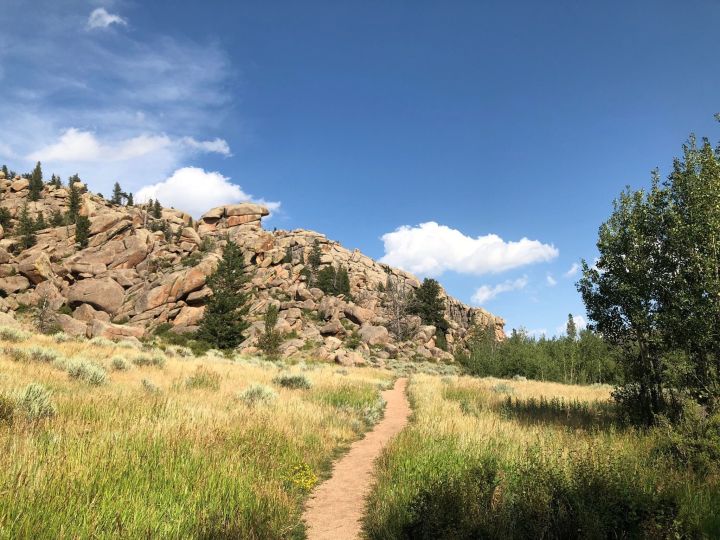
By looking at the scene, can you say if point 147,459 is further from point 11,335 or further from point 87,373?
point 11,335

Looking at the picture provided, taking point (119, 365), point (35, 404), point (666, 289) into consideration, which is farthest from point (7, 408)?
point (666, 289)

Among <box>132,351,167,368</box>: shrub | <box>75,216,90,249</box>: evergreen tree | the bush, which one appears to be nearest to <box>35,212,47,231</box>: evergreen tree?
<box>75,216,90,249</box>: evergreen tree

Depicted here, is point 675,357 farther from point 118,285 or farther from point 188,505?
point 118,285

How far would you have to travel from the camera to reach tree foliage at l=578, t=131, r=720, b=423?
10.3 m

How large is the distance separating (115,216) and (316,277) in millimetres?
48219

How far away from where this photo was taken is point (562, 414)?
15.4 metres

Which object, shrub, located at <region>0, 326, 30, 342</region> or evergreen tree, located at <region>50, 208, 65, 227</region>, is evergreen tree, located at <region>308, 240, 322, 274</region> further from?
shrub, located at <region>0, 326, 30, 342</region>

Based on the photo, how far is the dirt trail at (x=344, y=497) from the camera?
6262 mm

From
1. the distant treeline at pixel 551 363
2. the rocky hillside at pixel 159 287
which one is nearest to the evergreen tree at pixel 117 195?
the rocky hillside at pixel 159 287

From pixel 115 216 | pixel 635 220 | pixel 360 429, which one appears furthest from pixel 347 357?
pixel 115 216

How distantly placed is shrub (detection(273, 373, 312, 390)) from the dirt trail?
7.90m

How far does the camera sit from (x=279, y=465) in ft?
26.0

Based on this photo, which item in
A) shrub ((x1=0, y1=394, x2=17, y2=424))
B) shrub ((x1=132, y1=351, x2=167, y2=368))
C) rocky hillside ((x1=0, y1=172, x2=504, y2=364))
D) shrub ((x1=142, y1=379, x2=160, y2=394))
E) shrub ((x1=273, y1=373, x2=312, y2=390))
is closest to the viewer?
shrub ((x1=0, y1=394, x2=17, y2=424))

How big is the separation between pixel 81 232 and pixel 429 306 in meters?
77.4
